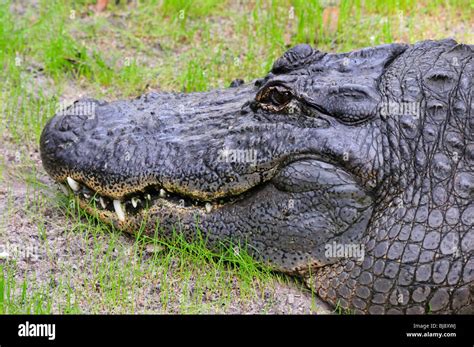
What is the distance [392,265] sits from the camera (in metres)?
4.03

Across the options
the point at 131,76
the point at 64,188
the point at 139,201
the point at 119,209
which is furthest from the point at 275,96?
the point at 131,76

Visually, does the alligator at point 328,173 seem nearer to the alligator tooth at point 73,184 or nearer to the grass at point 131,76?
the alligator tooth at point 73,184

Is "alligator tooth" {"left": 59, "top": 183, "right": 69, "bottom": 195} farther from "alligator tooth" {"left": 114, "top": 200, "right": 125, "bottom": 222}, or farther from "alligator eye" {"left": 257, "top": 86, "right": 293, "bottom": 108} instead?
"alligator eye" {"left": 257, "top": 86, "right": 293, "bottom": 108}

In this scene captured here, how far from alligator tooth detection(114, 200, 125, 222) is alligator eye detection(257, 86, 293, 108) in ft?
3.24

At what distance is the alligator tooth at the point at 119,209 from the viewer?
4520 mm

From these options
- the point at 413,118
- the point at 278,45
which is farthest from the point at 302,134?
the point at 278,45

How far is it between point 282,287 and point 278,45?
10.2ft

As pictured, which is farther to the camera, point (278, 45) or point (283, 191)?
point (278, 45)

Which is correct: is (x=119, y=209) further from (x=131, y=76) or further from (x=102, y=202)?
(x=131, y=76)

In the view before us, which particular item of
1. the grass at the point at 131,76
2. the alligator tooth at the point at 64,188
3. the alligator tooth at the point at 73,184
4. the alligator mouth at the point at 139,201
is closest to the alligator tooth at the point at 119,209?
the alligator mouth at the point at 139,201

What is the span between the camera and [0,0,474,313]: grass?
170 inches

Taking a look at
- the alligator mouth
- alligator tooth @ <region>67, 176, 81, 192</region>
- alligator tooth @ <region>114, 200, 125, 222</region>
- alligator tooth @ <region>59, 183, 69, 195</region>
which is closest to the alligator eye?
the alligator mouth
